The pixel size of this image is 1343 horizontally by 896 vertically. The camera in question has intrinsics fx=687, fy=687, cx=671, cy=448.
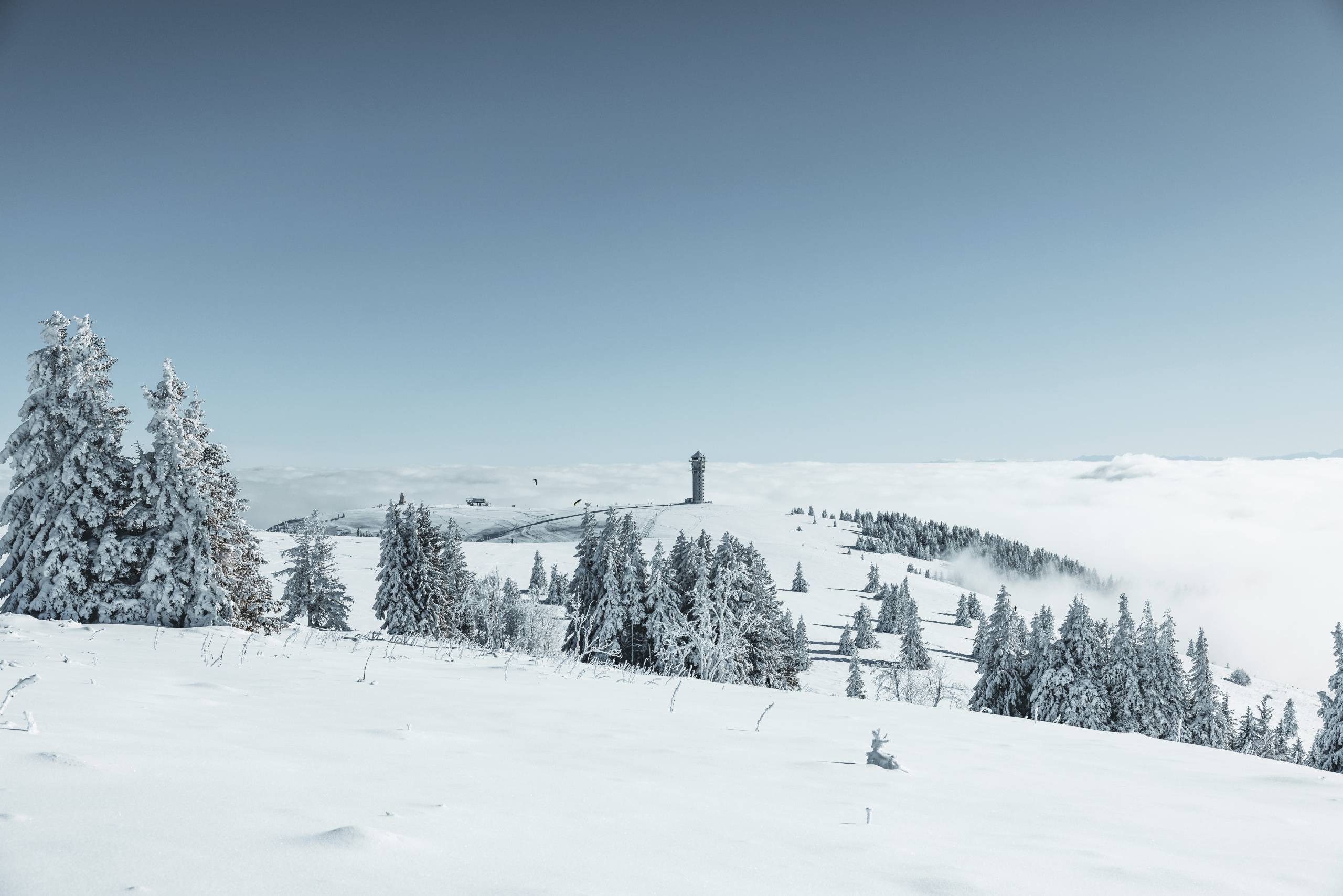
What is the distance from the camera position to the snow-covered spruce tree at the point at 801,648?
78312 mm

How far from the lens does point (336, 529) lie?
458 feet

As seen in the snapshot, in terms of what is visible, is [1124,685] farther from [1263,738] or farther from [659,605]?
[1263,738]

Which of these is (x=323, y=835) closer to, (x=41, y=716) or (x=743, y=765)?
(x=41, y=716)

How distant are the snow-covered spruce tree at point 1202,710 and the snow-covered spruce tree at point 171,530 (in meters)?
70.9

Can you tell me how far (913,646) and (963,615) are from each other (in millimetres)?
37438

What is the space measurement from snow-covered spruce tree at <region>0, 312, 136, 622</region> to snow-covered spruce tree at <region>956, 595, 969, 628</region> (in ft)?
422

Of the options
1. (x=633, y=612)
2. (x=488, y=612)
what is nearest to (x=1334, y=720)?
(x=633, y=612)

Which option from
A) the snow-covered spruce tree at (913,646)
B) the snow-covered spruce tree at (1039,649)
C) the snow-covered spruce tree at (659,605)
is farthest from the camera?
the snow-covered spruce tree at (913,646)

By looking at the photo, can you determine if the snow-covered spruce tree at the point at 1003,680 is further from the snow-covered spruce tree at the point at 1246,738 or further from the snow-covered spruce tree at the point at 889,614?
the snow-covered spruce tree at the point at 889,614

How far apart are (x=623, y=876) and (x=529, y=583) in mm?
99873

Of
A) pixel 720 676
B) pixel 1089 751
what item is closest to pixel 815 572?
pixel 720 676

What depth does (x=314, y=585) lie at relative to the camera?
161ft

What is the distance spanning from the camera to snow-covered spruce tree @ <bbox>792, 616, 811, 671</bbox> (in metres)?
78.3

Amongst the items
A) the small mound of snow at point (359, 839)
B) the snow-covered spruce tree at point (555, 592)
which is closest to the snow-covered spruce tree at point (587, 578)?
the snow-covered spruce tree at point (555, 592)
